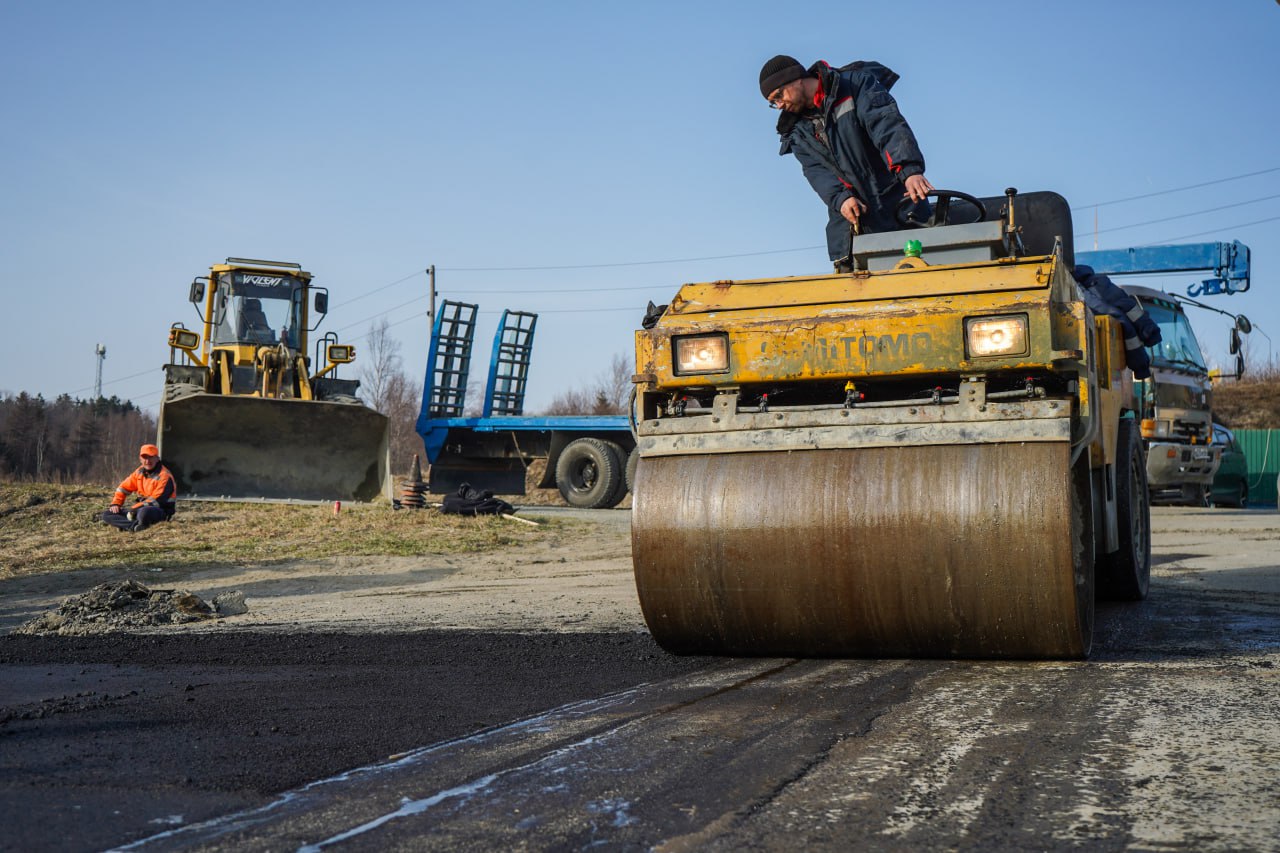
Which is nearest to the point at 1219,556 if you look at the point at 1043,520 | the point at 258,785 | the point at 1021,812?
the point at 1043,520

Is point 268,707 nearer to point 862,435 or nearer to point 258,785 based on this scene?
point 258,785

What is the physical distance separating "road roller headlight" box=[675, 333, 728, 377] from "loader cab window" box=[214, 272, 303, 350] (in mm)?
13568

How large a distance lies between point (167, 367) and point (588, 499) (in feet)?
20.2

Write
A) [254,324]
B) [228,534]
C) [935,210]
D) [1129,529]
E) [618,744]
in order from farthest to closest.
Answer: [254,324]
[228,534]
[1129,529]
[935,210]
[618,744]

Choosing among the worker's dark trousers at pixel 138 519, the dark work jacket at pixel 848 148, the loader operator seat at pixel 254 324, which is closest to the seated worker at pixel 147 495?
the worker's dark trousers at pixel 138 519

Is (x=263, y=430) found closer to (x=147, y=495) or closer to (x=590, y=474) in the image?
(x=147, y=495)

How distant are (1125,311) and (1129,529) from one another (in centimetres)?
114

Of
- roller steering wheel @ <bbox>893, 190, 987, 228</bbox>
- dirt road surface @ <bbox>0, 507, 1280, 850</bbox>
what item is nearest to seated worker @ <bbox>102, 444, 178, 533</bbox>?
dirt road surface @ <bbox>0, 507, 1280, 850</bbox>

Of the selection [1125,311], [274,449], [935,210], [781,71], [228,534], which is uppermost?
[781,71]

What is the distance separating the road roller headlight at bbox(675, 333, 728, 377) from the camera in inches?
187

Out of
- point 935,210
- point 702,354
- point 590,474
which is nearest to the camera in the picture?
point 702,354

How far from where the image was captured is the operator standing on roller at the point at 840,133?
6.09 metres

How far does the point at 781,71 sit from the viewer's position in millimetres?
6176

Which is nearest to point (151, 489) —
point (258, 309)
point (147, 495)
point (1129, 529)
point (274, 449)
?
point (147, 495)
